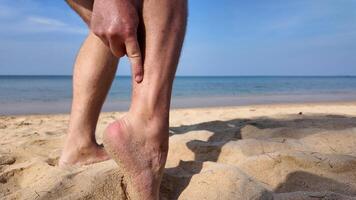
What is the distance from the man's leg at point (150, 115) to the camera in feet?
3.46

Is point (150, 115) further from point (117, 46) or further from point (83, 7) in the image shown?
point (83, 7)

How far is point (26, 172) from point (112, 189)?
1.84 feet

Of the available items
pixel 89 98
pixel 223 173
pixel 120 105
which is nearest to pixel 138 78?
pixel 223 173

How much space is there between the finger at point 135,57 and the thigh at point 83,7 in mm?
351

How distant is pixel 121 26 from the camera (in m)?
1.04

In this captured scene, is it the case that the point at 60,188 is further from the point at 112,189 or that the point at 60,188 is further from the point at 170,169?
the point at 170,169

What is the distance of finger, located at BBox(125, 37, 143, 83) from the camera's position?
1058 mm

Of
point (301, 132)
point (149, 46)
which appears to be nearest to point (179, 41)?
point (149, 46)

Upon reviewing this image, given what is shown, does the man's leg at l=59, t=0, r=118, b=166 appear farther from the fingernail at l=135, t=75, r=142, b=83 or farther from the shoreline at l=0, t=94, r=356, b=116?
the shoreline at l=0, t=94, r=356, b=116

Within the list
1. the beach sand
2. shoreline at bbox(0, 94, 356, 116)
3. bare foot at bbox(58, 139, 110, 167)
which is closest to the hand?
the beach sand

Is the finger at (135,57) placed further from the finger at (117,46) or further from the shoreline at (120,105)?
the shoreline at (120,105)

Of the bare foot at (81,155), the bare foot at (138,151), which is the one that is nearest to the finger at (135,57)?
the bare foot at (138,151)

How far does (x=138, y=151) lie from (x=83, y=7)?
617mm

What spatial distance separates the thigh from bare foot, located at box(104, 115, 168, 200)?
485 mm
